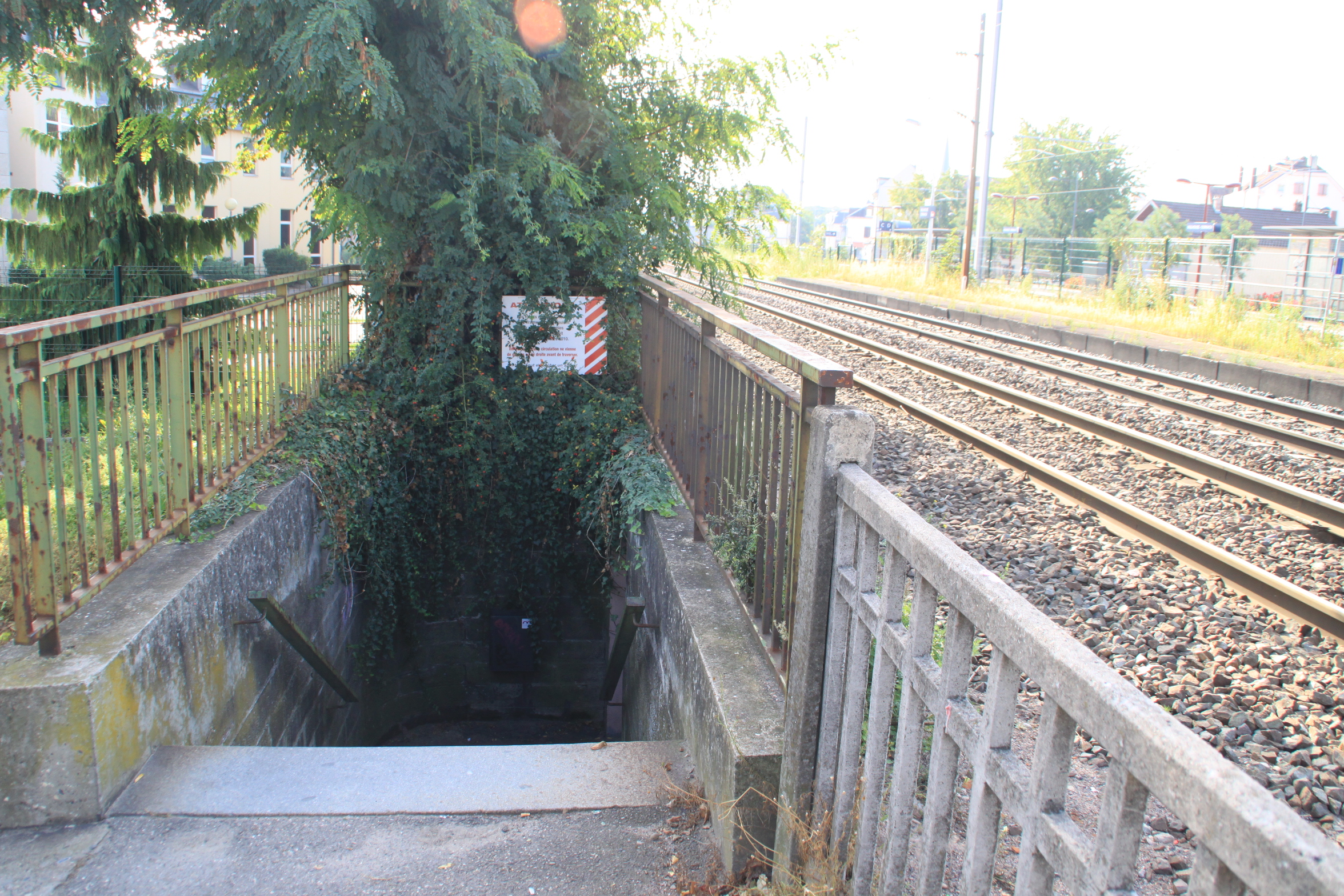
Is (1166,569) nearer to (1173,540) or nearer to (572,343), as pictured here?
(1173,540)

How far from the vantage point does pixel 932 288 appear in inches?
1118

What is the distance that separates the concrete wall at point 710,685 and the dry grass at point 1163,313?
461cm

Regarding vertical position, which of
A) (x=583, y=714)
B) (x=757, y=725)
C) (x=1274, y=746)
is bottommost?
(x=583, y=714)

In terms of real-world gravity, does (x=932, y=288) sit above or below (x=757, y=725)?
above

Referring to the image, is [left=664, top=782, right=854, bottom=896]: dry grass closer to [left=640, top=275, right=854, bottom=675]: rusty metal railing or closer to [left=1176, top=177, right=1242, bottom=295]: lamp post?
[left=640, top=275, right=854, bottom=675]: rusty metal railing

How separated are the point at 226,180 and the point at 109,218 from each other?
2316 millimetres

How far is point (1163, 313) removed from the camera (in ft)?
63.4

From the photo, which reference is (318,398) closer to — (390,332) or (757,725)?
(390,332)

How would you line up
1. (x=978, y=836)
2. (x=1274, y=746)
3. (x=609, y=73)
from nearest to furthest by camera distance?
1. (x=978, y=836)
2. (x=1274, y=746)
3. (x=609, y=73)

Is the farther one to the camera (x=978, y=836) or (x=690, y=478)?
(x=690, y=478)

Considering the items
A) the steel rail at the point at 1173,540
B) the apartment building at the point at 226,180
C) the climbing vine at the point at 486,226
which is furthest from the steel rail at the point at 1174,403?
the apartment building at the point at 226,180

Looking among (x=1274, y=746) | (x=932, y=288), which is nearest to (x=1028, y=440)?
(x=1274, y=746)

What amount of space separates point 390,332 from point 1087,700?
303 inches

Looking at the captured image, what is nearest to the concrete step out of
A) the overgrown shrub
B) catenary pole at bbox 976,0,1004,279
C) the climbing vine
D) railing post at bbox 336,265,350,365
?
the climbing vine
